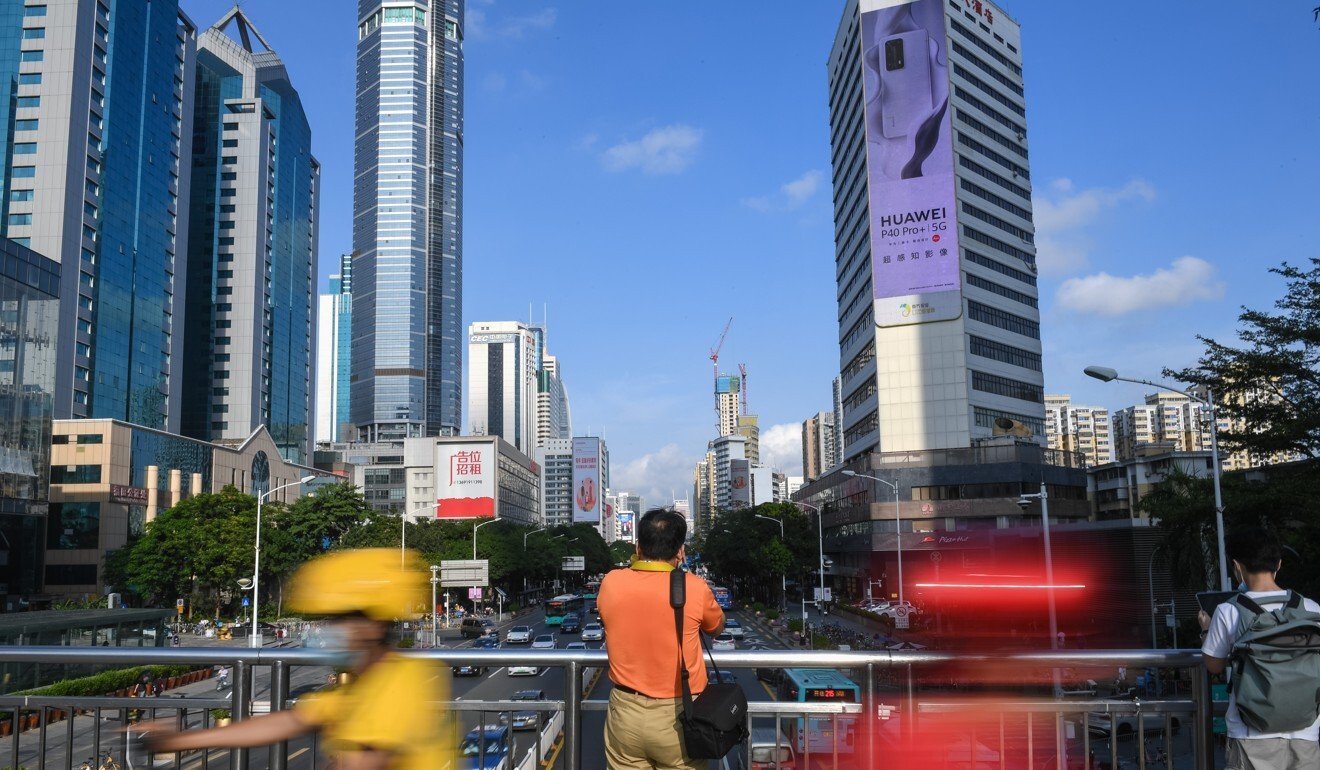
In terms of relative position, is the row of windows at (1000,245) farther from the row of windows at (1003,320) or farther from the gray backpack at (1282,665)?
the gray backpack at (1282,665)

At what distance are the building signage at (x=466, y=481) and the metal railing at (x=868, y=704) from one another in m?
101

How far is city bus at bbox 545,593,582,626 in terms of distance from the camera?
2326 inches

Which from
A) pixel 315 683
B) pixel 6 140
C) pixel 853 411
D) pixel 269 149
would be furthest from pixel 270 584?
pixel 269 149

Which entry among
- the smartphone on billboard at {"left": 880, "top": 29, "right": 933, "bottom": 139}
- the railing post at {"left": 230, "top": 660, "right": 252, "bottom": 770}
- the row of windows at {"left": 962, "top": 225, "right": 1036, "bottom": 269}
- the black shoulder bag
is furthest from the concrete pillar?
the black shoulder bag

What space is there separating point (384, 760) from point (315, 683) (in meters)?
1.45

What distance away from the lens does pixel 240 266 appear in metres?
118

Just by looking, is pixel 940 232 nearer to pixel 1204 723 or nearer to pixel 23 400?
pixel 23 400

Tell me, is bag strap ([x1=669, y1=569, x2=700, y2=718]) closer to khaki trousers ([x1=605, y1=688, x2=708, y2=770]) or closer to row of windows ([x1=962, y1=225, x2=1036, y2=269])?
khaki trousers ([x1=605, y1=688, x2=708, y2=770])

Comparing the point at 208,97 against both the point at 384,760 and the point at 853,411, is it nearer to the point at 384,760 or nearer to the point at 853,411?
the point at 853,411

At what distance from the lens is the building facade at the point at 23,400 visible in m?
48.4

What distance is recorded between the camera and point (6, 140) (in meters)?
75.9

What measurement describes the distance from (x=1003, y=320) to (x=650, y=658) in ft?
245

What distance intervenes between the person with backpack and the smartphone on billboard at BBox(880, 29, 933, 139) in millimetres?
71436

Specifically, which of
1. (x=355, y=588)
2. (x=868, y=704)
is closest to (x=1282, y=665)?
(x=868, y=704)
